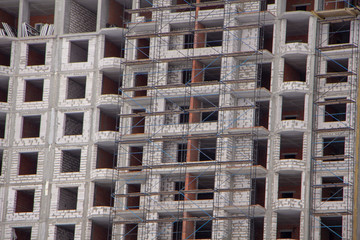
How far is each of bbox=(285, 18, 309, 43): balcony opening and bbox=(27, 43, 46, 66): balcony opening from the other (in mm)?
17628

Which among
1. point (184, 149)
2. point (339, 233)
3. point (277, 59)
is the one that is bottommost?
point (339, 233)

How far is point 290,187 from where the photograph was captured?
81188 millimetres

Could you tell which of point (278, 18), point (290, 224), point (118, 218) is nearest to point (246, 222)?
point (290, 224)

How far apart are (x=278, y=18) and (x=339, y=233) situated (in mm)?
14850

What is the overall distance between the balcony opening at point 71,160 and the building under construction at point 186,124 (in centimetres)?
14

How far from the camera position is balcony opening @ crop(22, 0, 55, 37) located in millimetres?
88312

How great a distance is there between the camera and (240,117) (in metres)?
80.8

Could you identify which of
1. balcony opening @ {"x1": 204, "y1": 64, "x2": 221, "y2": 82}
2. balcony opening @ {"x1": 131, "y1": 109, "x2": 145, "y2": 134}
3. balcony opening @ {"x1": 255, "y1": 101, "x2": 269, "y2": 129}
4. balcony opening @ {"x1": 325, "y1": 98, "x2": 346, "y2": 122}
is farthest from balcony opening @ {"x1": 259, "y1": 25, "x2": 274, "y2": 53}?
balcony opening @ {"x1": 131, "y1": 109, "x2": 145, "y2": 134}

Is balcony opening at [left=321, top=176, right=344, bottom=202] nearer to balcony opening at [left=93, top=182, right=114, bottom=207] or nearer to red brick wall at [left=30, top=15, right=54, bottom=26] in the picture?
balcony opening at [left=93, top=182, right=114, bottom=207]

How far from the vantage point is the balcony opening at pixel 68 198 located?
8381 centimetres

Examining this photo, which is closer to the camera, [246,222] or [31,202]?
[246,222]

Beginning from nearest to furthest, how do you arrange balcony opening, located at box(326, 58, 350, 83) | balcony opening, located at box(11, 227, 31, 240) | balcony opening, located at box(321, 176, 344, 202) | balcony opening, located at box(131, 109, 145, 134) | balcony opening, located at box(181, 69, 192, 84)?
balcony opening, located at box(321, 176, 344, 202), balcony opening, located at box(326, 58, 350, 83), balcony opening, located at box(181, 69, 192, 84), balcony opening, located at box(131, 109, 145, 134), balcony opening, located at box(11, 227, 31, 240)

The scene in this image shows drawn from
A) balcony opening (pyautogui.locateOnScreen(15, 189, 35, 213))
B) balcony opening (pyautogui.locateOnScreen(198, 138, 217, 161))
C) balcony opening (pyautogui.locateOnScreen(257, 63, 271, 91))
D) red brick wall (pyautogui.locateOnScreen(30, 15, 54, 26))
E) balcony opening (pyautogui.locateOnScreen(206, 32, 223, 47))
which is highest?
red brick wall (pyautogui.locateOnScreen(30, 15, 54, 26))

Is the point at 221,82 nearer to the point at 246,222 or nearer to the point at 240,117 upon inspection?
the point at 240,117
